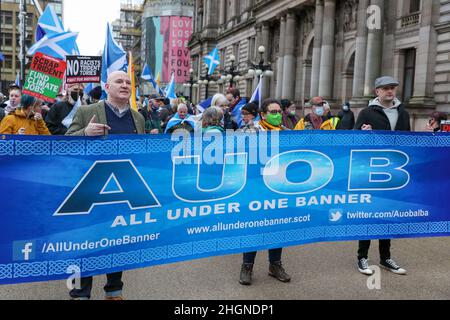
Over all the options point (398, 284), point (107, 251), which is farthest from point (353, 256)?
point (107, 251)

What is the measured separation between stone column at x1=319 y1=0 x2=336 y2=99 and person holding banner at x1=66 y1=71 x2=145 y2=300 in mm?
26608

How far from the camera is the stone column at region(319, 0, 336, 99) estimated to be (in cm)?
2988

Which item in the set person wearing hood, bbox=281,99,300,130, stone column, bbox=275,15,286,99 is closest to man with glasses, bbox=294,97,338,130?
person wearing hood, bbox=281,99,300,130

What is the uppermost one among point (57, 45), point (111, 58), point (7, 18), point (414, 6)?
point (7, 18)

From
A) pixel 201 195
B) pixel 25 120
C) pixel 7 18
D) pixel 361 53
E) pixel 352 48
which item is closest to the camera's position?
pixel 201 195

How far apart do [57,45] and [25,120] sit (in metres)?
4.74

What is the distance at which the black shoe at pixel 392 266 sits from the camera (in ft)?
18.5

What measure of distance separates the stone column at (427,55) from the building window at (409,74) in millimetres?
1872

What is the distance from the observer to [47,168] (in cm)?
397

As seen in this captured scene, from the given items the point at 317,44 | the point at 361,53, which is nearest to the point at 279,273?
the point at 361,53

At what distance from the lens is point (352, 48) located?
94.1 ft

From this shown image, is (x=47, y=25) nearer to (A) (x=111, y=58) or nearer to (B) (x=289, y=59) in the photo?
(A) (x=111, y=58)

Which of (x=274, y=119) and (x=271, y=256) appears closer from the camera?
(x=271, y=256)
